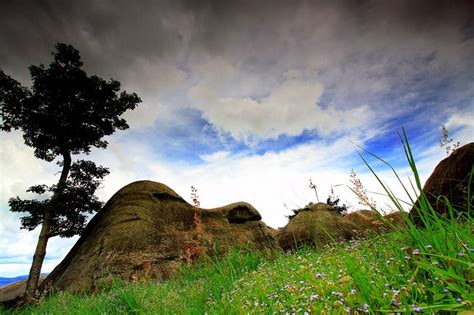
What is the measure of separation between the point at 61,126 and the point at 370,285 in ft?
57.6

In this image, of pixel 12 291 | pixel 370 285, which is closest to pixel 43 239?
pixel 12 291

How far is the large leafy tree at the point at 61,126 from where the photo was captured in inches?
625

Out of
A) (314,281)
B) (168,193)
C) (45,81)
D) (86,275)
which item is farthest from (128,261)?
(45,81)

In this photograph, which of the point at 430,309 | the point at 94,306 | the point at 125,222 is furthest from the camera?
the point at 125,222

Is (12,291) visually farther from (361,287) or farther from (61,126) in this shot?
(361,287)

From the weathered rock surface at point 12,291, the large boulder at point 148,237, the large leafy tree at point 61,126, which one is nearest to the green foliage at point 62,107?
the large leafy tree at point 61,126

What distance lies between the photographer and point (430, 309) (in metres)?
2.18

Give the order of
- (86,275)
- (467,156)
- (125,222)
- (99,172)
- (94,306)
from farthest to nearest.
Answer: (99,172), (125,222), (86,275), (467,156), (94,306)

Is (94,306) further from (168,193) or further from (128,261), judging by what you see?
(168,193)

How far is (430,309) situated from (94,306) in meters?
5.74

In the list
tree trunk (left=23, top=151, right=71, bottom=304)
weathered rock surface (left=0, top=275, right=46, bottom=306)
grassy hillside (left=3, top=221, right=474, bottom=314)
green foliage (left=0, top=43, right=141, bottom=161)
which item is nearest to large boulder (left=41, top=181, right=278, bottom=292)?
tree trunk (left=23, top=151, right=71, bottom=304)

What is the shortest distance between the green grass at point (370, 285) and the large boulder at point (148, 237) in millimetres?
3488

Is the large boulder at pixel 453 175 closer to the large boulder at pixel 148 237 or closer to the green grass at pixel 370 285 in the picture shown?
the green grass at pixel 370 285

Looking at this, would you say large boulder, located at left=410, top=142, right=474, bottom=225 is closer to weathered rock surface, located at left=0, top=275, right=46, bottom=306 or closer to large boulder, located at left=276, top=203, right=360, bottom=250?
large boulder, located at left=276, top=203, right=360, bottom=250
